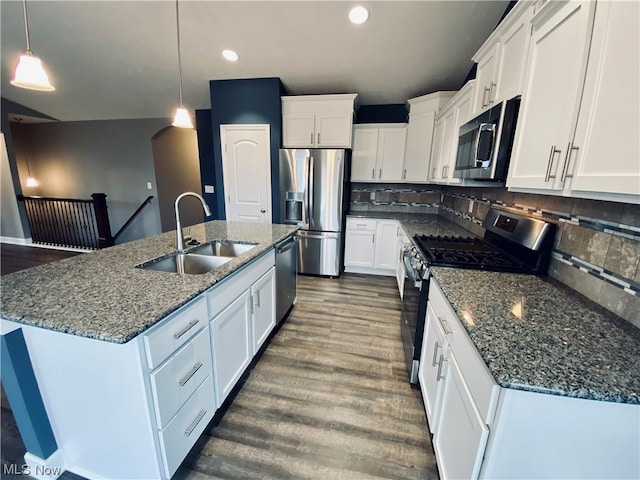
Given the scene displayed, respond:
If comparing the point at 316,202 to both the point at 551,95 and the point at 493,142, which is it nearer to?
the point at 493,142

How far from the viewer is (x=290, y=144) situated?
142 inches

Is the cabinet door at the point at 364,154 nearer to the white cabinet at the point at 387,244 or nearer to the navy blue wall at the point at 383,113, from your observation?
the navy blue wall at the point at 383,113

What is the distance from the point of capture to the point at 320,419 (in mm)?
1569

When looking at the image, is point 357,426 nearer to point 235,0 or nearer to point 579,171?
point 579,171

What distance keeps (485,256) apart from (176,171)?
6.15 m

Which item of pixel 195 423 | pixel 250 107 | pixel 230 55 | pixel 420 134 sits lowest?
pixel 195 423

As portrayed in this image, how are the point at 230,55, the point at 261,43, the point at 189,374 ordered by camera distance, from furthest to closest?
the point at 230,55 → the point at 261,43 → the point at 189,374

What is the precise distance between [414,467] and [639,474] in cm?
89

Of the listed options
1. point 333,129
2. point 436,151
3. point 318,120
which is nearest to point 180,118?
point 318,120

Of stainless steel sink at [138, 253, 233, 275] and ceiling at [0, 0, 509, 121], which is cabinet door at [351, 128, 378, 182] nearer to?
ceiling at [0, 0, 509, 121]

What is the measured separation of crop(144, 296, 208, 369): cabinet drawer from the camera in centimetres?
98

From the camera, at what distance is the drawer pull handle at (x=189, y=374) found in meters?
1.16

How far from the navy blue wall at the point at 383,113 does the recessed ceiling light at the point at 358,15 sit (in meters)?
1.62

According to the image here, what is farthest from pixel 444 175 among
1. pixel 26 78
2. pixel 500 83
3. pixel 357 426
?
pixel 26 78
